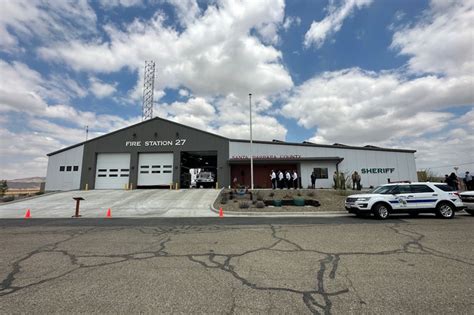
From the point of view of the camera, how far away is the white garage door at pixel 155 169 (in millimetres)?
27109

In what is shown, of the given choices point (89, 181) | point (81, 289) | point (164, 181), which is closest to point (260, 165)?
point (164, 181)

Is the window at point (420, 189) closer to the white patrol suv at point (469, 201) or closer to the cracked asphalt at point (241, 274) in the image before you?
the white patrol suv at point (469, 201)

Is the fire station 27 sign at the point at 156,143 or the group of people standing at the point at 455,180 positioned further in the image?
the fire station 27 sign at the point at 156,143

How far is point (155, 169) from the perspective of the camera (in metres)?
27.5

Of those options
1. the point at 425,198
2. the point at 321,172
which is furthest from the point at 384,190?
the point at 321,172

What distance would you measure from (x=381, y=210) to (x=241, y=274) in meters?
9.28

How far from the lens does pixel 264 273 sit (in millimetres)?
4168

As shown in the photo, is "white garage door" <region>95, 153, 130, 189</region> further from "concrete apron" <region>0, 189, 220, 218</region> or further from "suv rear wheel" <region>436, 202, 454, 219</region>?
"suv rear wheel" <region>436, 202, 454, 219</region>

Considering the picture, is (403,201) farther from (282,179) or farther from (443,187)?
(282,179)

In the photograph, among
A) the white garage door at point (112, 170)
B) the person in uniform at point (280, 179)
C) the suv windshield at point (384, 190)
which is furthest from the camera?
the white garage door at point (112, 170)

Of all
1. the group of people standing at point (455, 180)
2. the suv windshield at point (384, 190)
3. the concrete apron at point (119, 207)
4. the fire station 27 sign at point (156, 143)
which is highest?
the fire station 27 sign at point (156, 143)

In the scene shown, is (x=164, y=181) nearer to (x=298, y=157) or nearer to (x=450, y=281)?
(x=298, y=157)

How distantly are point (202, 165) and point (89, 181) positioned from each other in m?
16.3

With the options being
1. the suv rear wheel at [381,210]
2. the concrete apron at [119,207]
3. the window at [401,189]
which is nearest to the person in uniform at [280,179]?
the concrete apron at [119,207]
